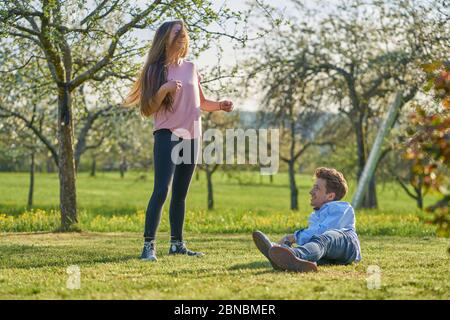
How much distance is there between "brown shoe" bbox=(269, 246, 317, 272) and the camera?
17.7ft

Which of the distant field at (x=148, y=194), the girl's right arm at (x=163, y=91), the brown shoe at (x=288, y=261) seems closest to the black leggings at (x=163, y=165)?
the girl's right arm at (x=163, y=91)

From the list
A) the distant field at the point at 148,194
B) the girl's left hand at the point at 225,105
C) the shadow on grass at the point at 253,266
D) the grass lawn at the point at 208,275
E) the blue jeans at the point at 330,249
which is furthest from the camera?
the distant field at the point at 148,194

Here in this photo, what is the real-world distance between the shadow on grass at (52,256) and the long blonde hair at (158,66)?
1.41m

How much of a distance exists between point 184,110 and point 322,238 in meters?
1.71

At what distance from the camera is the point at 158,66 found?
654 centimetres

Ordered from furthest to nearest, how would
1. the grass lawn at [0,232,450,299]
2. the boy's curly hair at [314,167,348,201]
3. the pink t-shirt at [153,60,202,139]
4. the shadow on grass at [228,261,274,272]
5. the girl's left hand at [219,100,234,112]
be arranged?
the girl's left hand at [219,100,234,112], the pink t-shirt at [153,60,202,139], the boy's curly hair at [314,167,348,201], the shadow on grass at [228,261,274,272], the grass lawn at [0,232,450,299]

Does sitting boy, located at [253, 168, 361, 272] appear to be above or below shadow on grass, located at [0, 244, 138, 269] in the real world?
above

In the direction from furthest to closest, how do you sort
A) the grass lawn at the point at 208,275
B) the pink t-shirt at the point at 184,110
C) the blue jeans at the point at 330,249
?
the pink t-shirt at the point at 184,110 → the blue jeans at the point at 330,249 → the grass lawn at the point at 208,275

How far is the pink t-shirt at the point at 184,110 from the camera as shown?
6461 millimetres

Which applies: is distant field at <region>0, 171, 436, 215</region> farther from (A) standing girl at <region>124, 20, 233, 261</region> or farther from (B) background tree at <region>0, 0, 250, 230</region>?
(A) standing girl at <region>124, 20, 233, 261</region>

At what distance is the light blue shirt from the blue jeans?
0.29ft

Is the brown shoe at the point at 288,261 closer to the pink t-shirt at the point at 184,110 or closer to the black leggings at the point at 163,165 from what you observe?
the black leggings at the point at 163,165

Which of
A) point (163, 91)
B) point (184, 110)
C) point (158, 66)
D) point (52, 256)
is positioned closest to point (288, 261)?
point (184, 110)

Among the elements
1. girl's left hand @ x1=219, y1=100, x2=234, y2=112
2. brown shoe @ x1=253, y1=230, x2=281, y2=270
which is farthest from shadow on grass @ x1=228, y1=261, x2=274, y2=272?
girl's left hand @ x1=219, y1=100, x2=234, y2=112
